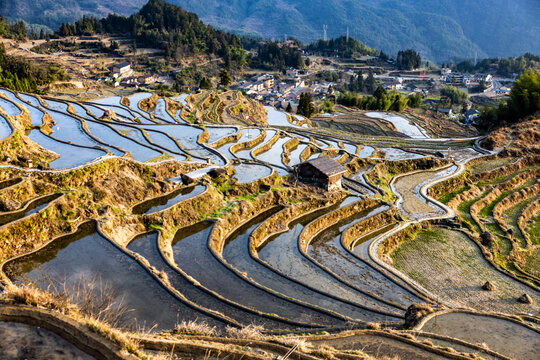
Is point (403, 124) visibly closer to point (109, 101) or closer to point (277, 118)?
point (277, 118)

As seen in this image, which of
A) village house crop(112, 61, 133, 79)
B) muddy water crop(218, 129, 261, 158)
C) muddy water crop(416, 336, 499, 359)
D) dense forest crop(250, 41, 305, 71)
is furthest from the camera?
dense forest crop(250, 41, 305, 71)

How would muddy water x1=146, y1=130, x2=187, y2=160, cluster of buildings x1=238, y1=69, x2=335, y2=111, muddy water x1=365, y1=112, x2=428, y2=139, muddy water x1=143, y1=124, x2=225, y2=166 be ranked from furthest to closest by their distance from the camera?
cluster of buildings x1=238, y1=69, x2=335, y2=111 → muddy water x1=365, y1=112, x2=428, y2=139 → muddy water x1=143, y1=124, x2=225, y2=166 → muddy water x1=146, y1=130, x2=187, y2=160

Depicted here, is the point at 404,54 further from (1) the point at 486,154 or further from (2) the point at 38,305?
(2) the point at 38,305

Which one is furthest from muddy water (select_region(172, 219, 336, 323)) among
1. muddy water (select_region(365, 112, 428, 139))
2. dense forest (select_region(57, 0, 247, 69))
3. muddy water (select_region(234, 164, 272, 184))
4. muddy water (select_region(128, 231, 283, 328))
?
dense forest (select_region(57, 0, 247, 69))

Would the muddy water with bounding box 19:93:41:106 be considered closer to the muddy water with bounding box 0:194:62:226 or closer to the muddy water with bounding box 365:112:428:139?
the muddy water with bounding box 0:194:62:226

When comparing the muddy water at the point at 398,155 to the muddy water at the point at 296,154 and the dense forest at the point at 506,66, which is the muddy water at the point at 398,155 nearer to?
the muddy water at the point at 296,154

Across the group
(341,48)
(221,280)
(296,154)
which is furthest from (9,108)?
(341,48)
